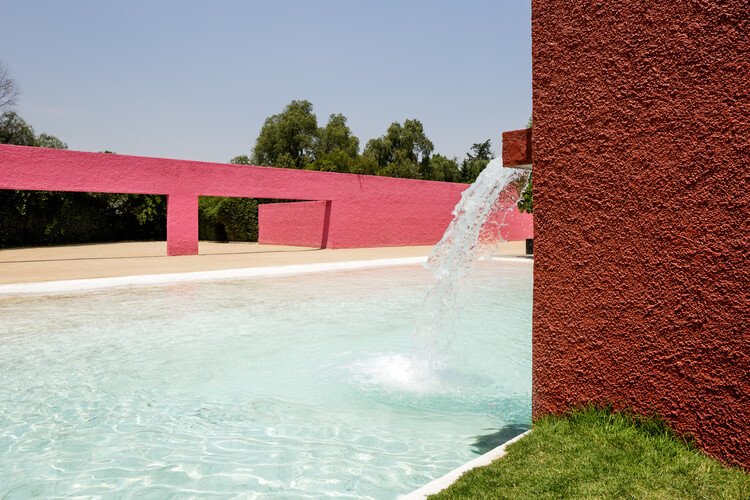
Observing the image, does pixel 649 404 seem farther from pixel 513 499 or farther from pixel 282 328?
pixel 282 328

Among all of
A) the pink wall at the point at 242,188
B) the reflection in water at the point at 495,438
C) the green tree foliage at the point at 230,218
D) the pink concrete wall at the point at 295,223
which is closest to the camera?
the reflection in water at the point at 495,438

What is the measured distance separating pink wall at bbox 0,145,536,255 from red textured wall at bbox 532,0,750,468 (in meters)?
18.0

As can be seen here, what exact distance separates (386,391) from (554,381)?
2.36 metres

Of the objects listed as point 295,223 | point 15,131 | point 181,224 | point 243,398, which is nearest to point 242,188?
point 181,224

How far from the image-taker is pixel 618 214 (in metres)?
2.87

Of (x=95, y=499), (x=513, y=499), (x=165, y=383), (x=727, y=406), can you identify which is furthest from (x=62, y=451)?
(x=727, y=406)

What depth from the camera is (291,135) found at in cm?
5722

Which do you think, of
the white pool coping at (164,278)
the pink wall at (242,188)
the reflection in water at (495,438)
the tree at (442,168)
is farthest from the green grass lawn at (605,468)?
the tree at (442,168)

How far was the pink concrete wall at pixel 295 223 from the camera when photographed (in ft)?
84.1

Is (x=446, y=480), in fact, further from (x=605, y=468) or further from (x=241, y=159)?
(x=241, y=159)

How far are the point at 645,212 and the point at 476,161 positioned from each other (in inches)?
1702

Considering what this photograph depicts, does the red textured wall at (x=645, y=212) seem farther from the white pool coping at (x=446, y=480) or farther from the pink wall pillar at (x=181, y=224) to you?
the pink wall pillar at (x=181, y=224)

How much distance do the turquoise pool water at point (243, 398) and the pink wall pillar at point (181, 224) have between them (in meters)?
10.0

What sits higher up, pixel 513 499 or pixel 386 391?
pixel 513 499
